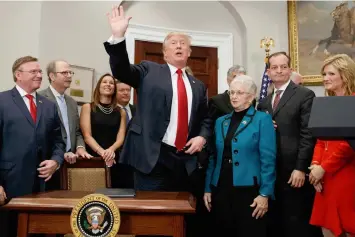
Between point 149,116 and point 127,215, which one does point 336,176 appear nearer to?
point 149,116

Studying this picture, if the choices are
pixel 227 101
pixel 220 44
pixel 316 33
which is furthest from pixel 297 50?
pixel 227 101

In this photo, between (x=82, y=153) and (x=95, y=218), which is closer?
(x=95, y=218)

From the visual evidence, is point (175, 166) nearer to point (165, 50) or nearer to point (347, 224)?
point (165, 50)

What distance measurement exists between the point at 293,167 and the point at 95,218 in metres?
1.42

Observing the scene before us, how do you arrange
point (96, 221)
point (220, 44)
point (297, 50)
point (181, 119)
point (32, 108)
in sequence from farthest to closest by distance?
point (220, 44) → point (297, 50) → point (32, 108) → point (181, 119) → point (96, 221)

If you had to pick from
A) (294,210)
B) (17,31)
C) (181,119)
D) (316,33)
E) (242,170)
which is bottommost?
(294,210)

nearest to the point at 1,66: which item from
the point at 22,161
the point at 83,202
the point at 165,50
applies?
the point at 22,161

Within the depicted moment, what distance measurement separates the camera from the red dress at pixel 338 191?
6.79ft

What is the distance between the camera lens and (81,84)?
456cm

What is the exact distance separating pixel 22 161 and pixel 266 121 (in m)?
1.48

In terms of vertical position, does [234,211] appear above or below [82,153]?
below

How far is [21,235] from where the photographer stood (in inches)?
60.5

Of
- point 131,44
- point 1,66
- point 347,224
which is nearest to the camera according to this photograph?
point 347,224

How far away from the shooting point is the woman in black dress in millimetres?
3051
